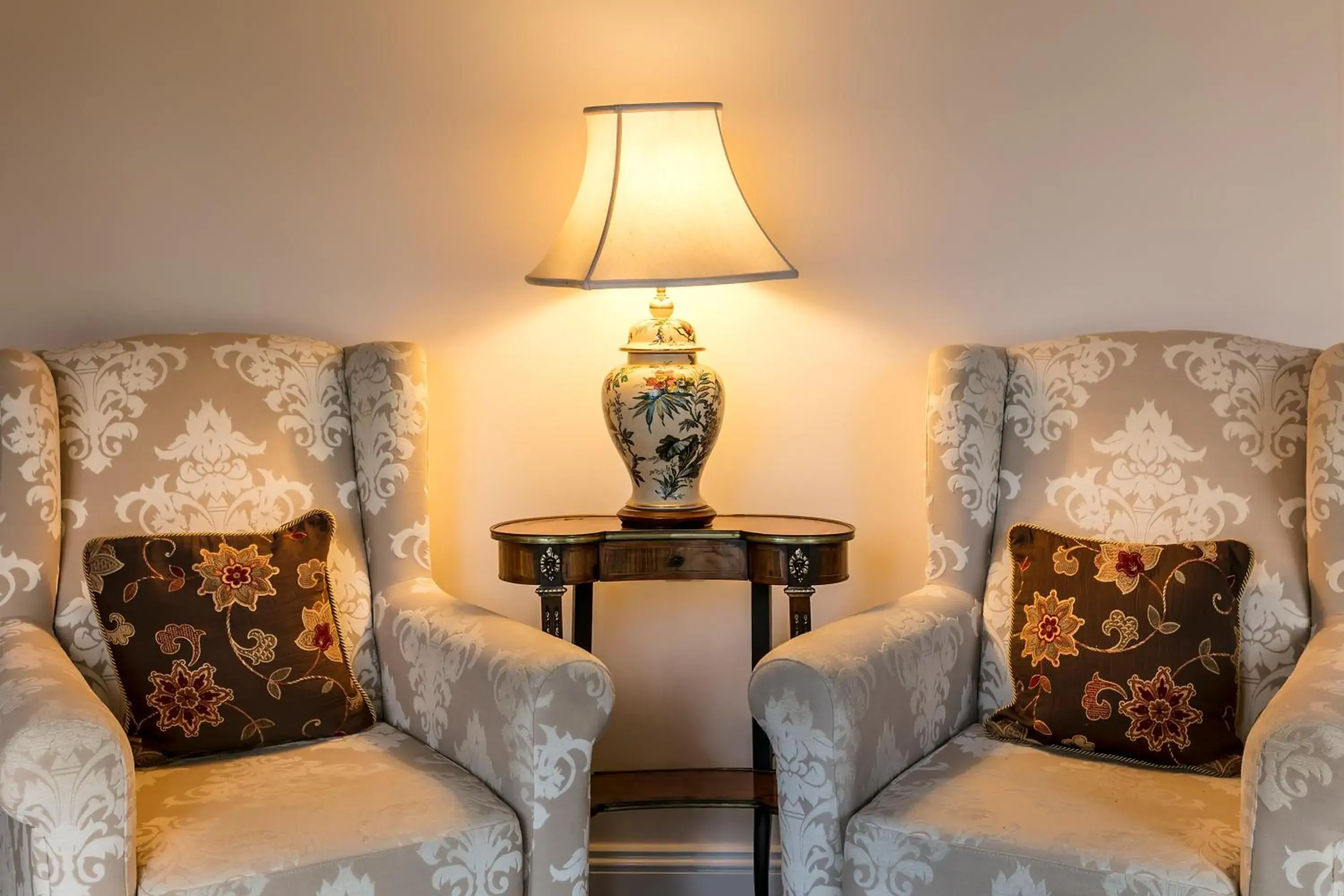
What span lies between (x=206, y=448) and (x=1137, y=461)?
1.46m

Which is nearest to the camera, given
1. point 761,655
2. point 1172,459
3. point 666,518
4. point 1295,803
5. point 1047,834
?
point 1295,803

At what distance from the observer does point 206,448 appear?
2.16 meters

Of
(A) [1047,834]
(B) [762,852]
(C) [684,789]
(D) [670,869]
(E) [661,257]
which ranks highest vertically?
(E) [661,257]

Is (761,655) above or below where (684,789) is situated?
above

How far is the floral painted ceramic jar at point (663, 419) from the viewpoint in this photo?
7.11 feet

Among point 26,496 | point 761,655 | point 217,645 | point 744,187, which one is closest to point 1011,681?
point 761,655

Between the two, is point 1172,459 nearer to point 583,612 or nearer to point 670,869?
point 583,612

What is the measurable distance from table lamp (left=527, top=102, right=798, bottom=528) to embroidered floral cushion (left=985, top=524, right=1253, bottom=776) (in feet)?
1.90

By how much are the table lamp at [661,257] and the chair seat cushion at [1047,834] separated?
0.65 m

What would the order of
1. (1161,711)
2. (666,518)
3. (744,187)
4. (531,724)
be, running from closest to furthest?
(531,724), (1161,711), (666,518), (744,187)

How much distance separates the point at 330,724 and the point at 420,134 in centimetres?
109

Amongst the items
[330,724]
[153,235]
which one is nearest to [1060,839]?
[330,724]

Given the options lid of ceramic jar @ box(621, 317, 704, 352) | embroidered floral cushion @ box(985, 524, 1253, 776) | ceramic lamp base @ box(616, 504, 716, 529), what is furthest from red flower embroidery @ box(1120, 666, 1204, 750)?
lid of ceramic jar @ box(621, 317, 704, 352)

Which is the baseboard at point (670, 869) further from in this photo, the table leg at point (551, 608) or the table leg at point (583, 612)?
the table leg at point (551, 608)
